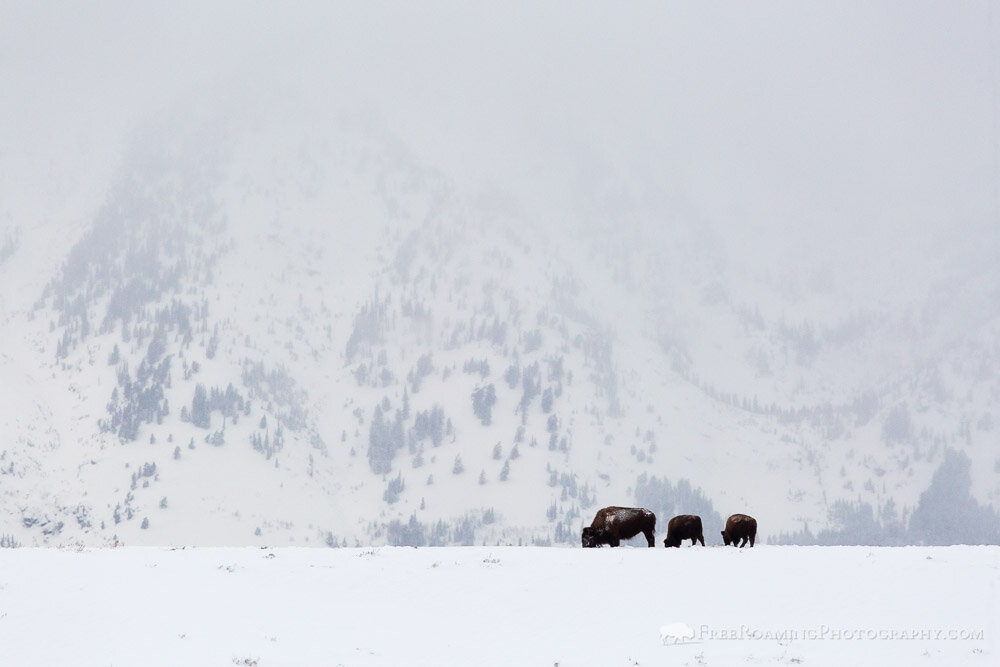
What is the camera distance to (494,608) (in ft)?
79.7

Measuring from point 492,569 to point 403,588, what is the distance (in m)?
3.04

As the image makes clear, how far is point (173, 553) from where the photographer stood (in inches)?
1141

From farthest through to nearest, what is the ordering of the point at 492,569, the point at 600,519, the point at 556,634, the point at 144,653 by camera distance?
the point at 600,519, the point at 492,569, the point at 556,634, the point at 144,653

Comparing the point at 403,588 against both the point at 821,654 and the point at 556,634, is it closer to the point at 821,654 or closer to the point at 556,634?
the point at 556,634

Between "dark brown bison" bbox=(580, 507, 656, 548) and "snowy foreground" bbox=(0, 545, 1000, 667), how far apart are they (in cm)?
515

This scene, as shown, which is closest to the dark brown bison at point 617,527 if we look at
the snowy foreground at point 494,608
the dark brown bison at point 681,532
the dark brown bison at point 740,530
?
the dark brown bison at point 681,532

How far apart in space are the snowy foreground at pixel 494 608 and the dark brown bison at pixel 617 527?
5.15 meters

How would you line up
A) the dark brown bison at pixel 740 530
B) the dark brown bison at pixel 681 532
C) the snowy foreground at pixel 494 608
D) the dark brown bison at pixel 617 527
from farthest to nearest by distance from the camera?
the dark brown bison at pixel 681 532 < the dark brown bison at pixel 617 527 < the dark brown bison at pixel 740 530 < the snowy foreground at pixel 494 608

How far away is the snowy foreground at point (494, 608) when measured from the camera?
68.8ft

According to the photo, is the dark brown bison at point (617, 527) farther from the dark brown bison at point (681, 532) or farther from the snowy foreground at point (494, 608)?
the snowy foreground at point (494, 608)

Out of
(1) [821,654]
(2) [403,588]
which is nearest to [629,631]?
(1) [821,654]

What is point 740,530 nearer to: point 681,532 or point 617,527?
point 681,532

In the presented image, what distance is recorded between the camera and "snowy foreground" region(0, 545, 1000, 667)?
21.0 m

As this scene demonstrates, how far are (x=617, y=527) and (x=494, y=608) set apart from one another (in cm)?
1214
